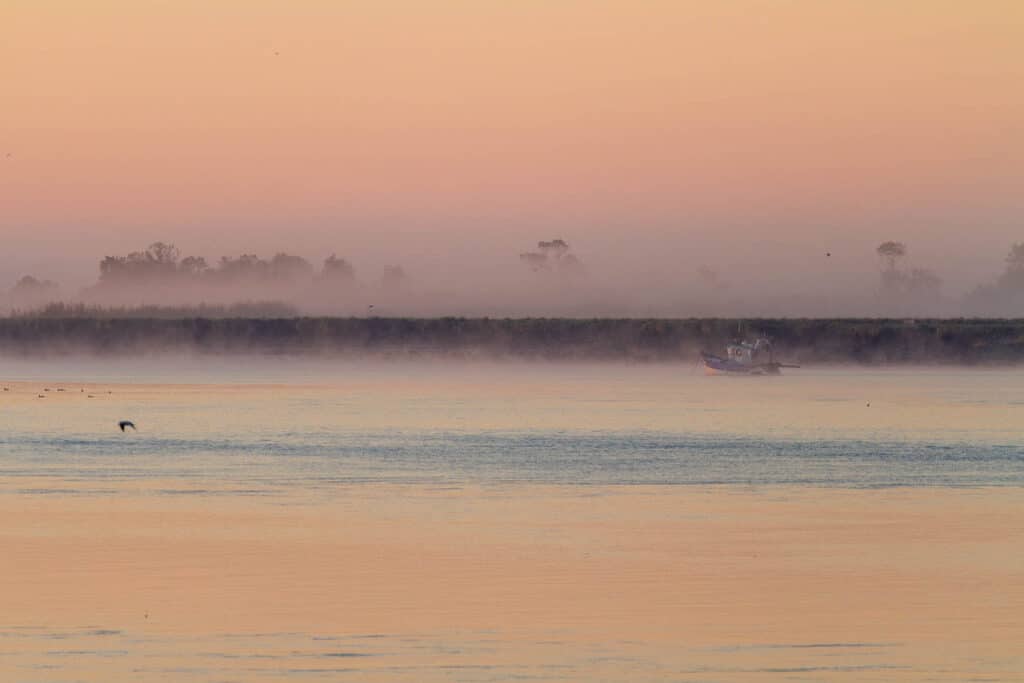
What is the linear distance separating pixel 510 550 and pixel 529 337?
403 feet

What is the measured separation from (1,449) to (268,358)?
106 meters

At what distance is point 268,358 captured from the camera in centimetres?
14962

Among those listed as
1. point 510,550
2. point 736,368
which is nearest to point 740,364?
point 736,368

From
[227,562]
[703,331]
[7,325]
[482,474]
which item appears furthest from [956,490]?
[7,325]

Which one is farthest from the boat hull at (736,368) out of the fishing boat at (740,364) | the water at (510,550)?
the water at (510,550)

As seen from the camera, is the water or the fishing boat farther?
the fishing boat

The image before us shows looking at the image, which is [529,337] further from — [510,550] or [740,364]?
[510,550]

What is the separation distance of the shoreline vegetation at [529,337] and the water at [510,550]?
265ft

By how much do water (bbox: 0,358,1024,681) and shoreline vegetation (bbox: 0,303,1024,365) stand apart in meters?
80.9

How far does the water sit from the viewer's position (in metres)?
18.8

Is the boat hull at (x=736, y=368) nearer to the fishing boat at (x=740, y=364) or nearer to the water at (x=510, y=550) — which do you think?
the fishing boat at (x=740, y=364)

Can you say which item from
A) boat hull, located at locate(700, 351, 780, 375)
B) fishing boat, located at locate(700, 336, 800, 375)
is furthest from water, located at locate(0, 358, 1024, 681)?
fishing boat, located at locate(700, 336, 800, 375)

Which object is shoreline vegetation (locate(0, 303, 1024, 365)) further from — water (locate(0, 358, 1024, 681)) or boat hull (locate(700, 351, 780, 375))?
water (locate(0, 358, 1024, 681))

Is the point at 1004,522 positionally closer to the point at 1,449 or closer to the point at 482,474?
the point at 482,474
